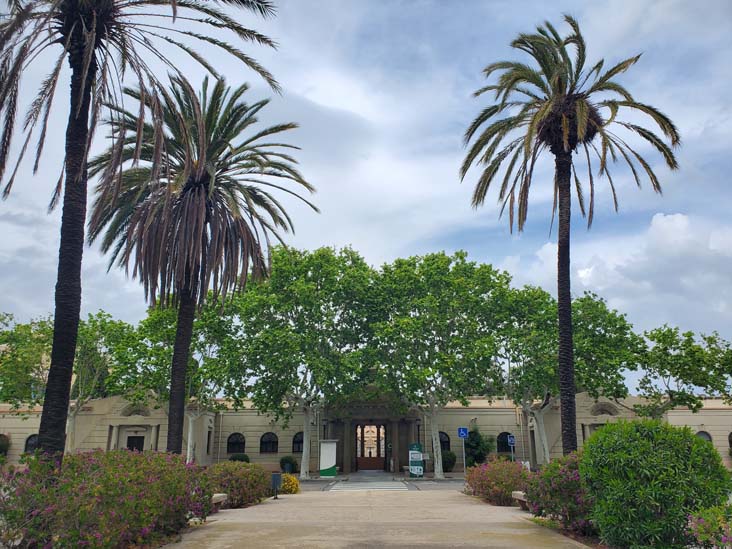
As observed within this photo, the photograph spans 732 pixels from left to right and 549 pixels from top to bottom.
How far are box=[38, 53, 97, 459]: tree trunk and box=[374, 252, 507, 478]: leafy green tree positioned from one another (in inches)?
937

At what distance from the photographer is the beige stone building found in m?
40.1

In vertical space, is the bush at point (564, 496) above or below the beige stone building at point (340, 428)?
below

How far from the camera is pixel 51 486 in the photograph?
26.6ft

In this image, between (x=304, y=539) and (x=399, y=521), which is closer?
(x=304, y=539)

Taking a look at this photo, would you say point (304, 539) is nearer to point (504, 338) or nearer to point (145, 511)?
point (145, 511)

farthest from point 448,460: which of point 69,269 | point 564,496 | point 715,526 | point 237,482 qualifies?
point 715,526

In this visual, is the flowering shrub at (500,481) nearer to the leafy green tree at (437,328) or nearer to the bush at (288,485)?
the bush at (288,485)

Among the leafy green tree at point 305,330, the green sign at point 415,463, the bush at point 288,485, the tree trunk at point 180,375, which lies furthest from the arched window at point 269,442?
the tree trunk at point 180,375

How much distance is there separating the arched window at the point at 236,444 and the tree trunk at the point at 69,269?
33509 mm

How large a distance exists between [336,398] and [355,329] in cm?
412

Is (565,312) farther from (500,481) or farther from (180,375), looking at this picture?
(180,375)

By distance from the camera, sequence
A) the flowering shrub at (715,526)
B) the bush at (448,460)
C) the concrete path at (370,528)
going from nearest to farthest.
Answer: the flowering shrub at (715,526) → the concrete path at (370,528) → the bush at (448,460)

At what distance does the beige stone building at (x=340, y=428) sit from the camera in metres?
40.1

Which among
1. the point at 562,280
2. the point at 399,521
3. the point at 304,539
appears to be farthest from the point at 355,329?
the point at 304,539
